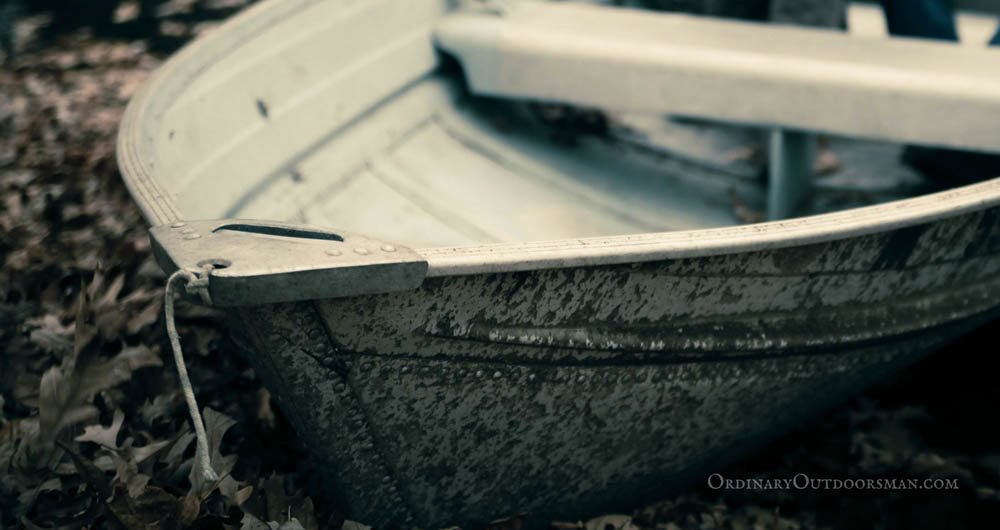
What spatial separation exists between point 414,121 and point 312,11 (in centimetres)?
57

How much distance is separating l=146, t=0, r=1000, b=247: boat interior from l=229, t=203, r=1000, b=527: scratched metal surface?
860 mm

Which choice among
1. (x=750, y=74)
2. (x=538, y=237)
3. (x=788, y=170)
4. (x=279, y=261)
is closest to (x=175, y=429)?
(x=279, y=261)

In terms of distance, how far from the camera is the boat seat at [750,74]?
2867 mm

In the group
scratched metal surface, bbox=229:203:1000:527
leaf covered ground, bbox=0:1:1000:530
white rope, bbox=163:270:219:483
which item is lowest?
leaf covered ground, bbox=0:1:1000:530

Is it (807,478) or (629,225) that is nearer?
(807,478)

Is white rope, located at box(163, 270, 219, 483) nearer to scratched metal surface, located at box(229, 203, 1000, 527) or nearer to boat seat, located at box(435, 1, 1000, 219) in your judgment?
scratched metal surface, located at box(229, 203, 1000, 527)

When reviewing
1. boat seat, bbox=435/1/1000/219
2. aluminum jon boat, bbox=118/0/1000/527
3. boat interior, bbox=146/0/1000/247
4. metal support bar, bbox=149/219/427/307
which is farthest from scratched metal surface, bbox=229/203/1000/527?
boat interior, bbox=146/0/1000/247

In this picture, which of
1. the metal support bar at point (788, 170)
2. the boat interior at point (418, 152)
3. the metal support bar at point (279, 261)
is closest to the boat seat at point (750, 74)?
the metal support bar at point (788, 170)

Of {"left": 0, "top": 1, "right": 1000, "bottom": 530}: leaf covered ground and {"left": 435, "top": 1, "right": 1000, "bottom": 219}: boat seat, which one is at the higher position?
{"left": 435, "top": 1, "right": 1000, "bottom": 219}: boat seat

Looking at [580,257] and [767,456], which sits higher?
[580,257]

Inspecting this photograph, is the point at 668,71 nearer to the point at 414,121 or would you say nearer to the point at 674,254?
the point at 414,121

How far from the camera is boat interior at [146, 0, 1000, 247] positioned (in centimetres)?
272

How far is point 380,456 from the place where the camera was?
1924 millimetres

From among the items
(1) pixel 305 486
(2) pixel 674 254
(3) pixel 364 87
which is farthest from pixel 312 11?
(2) pixel 674 254
